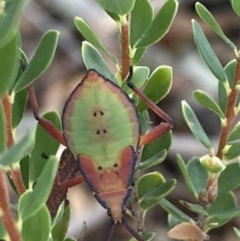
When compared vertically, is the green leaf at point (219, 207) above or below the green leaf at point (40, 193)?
below

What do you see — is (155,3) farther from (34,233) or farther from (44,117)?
(34,233)

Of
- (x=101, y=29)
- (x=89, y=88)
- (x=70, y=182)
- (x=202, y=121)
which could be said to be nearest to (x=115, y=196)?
(x=70, y=182)

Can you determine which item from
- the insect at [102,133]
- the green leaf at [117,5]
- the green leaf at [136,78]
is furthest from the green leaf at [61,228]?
the green leaf at [117,5]

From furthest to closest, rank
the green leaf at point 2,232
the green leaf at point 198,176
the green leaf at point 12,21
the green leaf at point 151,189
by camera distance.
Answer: the green leaf at point 198,176
the green leaf at point 151,189
the green leaf at point 2,232
the green leaf at point 12,21

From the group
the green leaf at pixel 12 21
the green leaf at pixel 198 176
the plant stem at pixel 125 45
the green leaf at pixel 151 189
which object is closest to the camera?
the green leaf at pixel 12 21

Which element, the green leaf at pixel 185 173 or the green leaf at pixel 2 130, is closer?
the green leaf at pixel 2 130

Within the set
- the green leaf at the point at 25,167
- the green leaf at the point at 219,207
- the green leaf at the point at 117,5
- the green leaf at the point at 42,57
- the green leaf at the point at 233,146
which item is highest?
the green leaf at the point at 117,5

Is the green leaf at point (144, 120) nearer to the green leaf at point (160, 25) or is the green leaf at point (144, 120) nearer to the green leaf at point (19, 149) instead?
the green leaf at point (160, 25)
